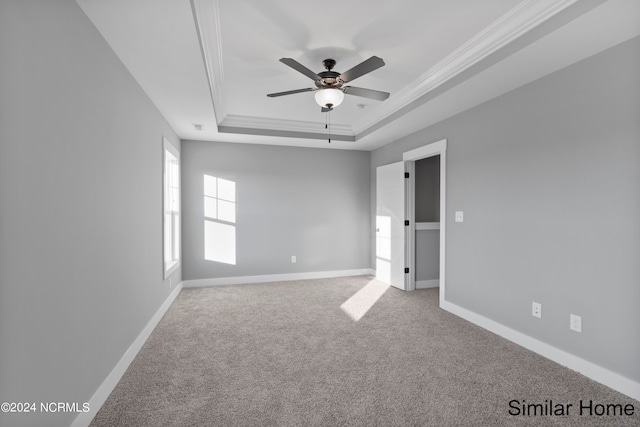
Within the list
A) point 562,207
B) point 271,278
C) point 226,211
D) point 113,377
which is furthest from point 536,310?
point 226,211

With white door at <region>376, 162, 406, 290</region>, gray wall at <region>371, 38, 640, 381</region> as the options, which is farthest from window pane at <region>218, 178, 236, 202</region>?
gray wall at <region>371, 38, 640, 381</region>

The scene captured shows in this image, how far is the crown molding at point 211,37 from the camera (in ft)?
6.90

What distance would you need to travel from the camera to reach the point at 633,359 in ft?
7.10

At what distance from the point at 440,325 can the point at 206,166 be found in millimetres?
4031

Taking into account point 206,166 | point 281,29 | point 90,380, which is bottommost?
point 90,380

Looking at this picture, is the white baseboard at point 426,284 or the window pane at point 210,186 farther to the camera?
the window pane at point 210,186

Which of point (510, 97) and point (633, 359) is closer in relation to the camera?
point (633, 359)

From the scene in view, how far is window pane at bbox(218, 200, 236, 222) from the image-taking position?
17.4 feet

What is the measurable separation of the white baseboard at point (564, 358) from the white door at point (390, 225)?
1.53 m

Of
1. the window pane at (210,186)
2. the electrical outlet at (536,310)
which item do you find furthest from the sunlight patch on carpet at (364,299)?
the window pane at (210,186)

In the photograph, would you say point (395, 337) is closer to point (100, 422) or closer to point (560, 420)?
point (560, 420)

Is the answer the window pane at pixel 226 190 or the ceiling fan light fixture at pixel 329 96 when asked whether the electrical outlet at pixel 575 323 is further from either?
the window pane at pixel 226 190

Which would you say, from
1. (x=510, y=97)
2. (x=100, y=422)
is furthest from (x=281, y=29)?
(x=100, y=422)

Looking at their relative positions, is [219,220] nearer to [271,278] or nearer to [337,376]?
[271,278]
